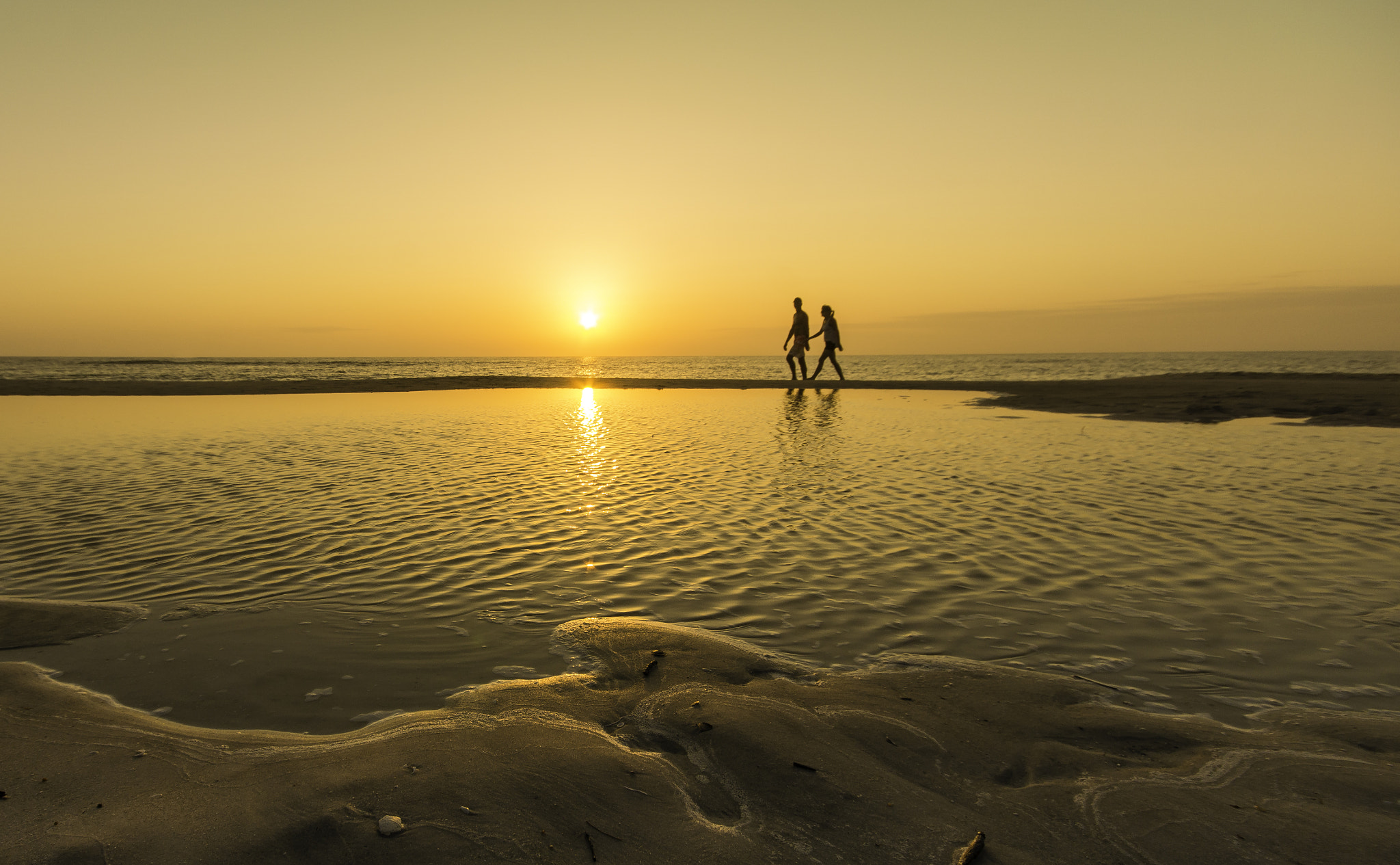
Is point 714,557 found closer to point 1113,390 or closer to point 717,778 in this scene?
point 717,778

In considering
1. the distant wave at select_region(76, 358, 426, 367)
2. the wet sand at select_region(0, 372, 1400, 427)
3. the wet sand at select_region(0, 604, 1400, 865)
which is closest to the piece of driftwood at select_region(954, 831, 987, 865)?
the wet sand at select_region(0, 604, 1400, 865)

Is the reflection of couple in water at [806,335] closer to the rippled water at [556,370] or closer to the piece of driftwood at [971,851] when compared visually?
the rippled water at [556,370]

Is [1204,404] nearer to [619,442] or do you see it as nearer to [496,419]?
[619,442]

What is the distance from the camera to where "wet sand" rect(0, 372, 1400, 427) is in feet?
56.6

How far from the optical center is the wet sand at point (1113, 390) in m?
17.3

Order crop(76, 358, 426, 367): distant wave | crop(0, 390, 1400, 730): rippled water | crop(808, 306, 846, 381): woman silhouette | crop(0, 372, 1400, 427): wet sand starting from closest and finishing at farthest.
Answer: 1. crop(0, 390, 1400, 730): rippled water
2. crop(0, 372, 1400, 427): wet sand
3. crop(808, 306, 846, 381): woman silhouette
4. crop(76, 358, 426, 367): distant wave

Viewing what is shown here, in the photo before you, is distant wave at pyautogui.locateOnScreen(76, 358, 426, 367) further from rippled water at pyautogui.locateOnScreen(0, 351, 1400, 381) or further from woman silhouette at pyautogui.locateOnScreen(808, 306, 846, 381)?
woman silhouette at pyautogui.locateOnScreen(808, 306, 846, 381)

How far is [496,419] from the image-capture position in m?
17.6

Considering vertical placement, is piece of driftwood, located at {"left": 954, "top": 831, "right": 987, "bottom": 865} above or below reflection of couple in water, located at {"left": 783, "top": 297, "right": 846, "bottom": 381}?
below

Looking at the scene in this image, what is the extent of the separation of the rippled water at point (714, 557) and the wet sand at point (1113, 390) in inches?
191

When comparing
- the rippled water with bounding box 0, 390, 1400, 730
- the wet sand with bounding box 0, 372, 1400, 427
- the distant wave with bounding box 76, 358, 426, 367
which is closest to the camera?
the rippled water with bounding box 0, 390, 1400, 730

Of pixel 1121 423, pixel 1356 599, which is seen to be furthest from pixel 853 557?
pixel 1121 423

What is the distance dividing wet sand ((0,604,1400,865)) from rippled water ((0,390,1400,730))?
34cm

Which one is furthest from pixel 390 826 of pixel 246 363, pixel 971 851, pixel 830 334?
pixel 246 363
